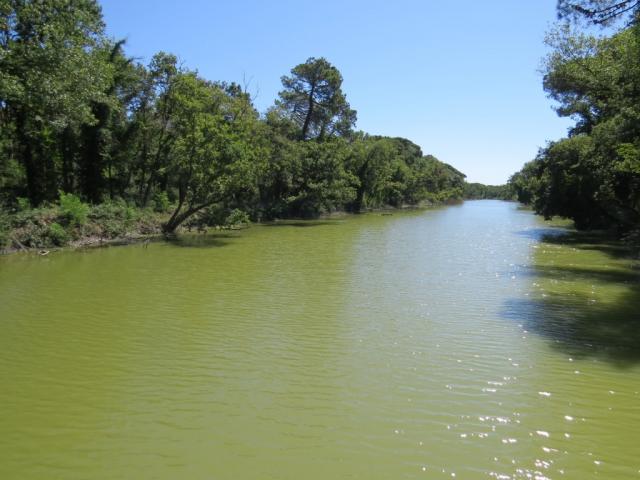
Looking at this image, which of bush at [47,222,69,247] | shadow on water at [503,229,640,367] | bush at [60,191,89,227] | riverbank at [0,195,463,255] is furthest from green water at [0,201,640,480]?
bush at [60,191,89,227]

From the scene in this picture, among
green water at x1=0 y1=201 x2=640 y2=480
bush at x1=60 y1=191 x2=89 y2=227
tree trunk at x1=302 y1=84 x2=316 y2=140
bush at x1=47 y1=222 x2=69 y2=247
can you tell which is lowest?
green water at x1=0 y1=201 x2=640 y2=480

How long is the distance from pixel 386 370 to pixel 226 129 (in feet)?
84.4

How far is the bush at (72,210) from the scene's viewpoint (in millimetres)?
25000

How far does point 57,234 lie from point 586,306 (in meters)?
23.4

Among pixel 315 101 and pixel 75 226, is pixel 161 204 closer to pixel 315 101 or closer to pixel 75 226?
pixel 75 226

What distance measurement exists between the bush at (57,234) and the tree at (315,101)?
121 ft

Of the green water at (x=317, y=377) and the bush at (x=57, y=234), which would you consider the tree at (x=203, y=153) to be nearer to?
the bush at (x=57, y=234)

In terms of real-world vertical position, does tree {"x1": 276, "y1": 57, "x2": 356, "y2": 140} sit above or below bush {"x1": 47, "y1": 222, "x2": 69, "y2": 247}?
above

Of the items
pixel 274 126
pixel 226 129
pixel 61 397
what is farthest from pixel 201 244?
pixel 274 126

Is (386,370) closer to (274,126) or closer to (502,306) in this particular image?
(502,306)

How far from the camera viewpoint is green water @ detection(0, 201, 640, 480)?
5746mm

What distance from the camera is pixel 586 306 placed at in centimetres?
1352

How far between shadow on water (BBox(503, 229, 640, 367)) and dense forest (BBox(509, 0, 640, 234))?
14.0ft

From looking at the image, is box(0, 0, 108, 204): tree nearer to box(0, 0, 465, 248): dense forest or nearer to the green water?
box(0, 0, 465, 248): dense forest
